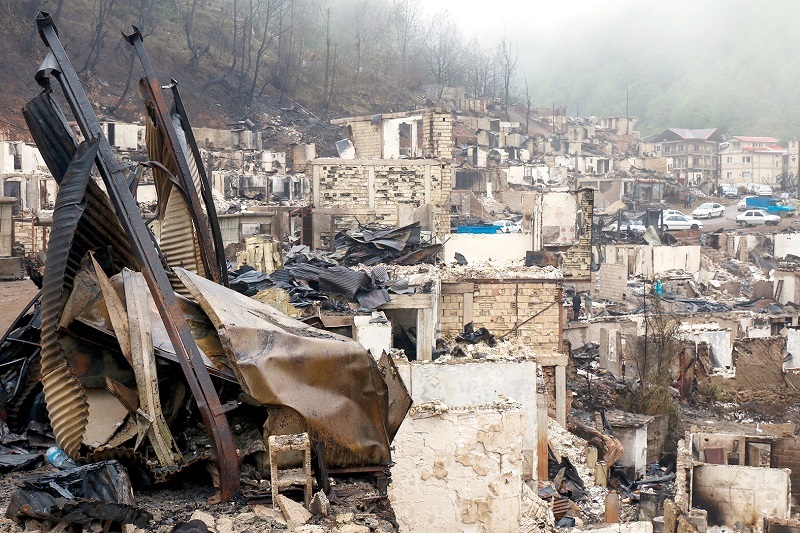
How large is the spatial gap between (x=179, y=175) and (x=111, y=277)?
1.14 metres

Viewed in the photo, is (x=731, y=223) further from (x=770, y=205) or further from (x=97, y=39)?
(x=97, y=39)

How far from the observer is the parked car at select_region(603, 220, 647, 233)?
3741 centimetres

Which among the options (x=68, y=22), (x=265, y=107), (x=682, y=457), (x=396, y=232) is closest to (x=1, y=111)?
(x=68, y=22)

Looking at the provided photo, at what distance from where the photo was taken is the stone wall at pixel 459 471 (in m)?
7.48

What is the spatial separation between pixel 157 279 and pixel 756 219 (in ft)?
141

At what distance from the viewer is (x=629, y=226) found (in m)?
38.2

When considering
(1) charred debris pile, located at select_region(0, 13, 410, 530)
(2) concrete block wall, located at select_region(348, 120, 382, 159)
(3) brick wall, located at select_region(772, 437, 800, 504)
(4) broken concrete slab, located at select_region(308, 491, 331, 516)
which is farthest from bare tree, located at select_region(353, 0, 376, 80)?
(4) broken concrete slab, located at select_region(308, 491, 331, 516)

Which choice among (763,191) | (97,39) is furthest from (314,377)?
(763,191)

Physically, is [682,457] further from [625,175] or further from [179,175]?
[625,175]

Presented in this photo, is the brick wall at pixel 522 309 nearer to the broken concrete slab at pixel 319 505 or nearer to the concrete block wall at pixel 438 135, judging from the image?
the concrete block wall at pixel 438 135

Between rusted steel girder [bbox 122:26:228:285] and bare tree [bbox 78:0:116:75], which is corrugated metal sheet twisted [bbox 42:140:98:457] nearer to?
rusted steel girder [bbox 122:26:228:285]

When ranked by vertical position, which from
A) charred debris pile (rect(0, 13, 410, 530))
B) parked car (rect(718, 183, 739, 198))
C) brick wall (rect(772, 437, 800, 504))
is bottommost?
brick wall (rect(772, 437, 800, 504))

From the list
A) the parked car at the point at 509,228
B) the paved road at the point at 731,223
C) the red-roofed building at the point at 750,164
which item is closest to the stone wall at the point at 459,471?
the parked car at the point at 509,228

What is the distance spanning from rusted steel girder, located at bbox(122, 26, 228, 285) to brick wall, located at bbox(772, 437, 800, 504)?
12.0 meters
